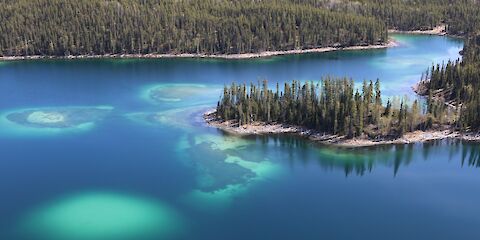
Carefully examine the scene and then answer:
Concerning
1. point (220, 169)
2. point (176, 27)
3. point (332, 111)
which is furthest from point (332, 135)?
point (176, 27)

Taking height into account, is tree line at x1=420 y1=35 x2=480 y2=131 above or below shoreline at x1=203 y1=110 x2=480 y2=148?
above

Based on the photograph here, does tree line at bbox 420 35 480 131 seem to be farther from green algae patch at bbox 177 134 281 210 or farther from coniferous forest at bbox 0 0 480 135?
coniferous forest at bbox 0 0 480 135

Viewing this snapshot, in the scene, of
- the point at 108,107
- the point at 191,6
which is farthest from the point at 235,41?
the point at 108,107

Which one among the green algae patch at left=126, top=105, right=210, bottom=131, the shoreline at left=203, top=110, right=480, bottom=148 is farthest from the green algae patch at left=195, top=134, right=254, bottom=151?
the green algae patch at left=126, top=105, right=210, bottom=131

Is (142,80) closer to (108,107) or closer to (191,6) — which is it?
(108,107)

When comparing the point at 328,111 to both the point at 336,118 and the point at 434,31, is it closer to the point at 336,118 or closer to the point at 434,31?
the point at 336,118
